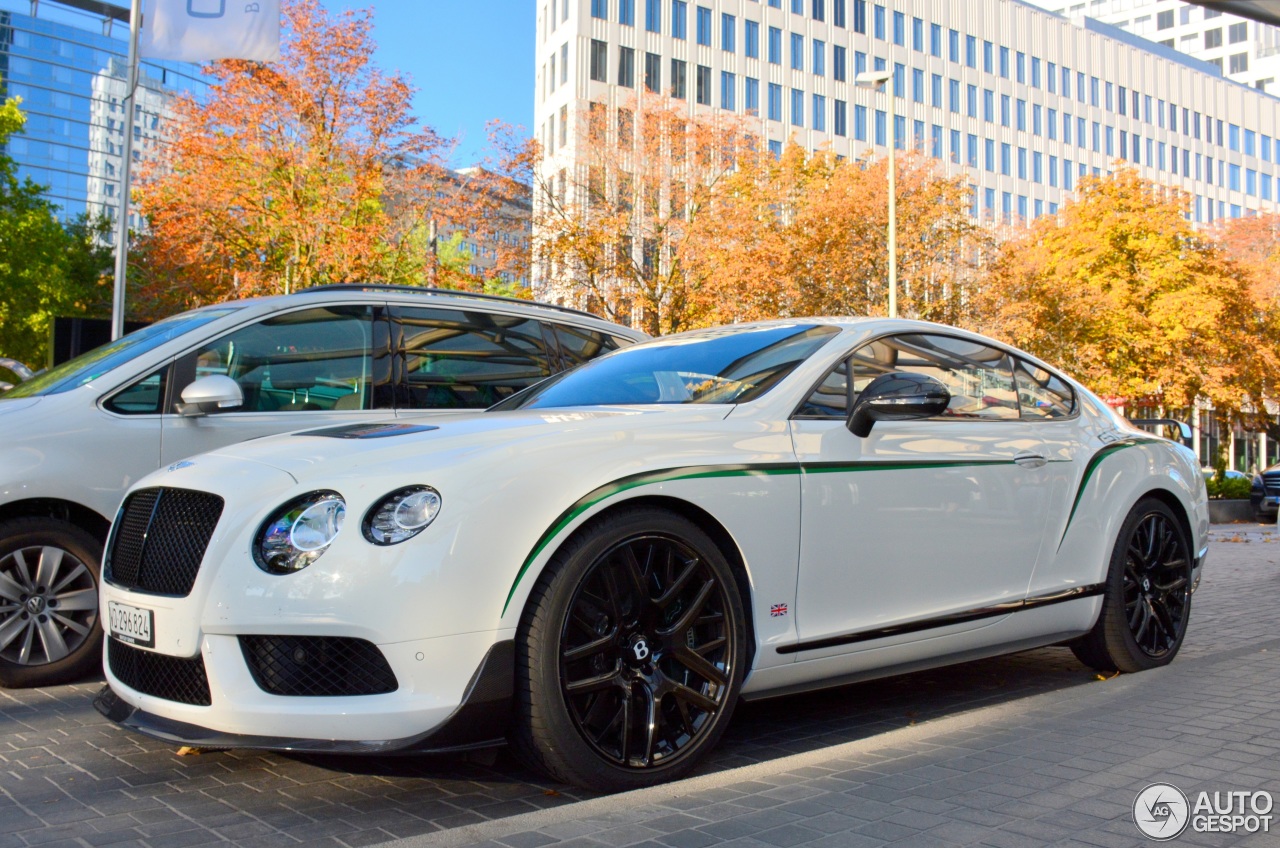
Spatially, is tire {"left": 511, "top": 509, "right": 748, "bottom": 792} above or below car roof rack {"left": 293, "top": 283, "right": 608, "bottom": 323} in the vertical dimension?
below

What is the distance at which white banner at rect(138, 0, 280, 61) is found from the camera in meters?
12.8

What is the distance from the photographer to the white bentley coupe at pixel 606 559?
3.32 metres

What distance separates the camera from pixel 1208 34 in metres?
116

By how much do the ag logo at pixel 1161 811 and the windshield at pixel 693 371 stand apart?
5.96ft

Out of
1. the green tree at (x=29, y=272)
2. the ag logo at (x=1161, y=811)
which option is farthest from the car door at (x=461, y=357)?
the green tree at (x=29, y=272)

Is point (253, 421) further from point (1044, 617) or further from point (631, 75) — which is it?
point (631, 75)

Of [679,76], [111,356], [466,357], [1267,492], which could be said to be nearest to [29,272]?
[679,76]

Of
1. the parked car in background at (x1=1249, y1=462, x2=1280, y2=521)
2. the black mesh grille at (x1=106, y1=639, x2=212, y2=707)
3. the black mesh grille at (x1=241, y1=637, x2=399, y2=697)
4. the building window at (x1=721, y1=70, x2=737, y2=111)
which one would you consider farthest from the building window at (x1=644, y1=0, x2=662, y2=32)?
the black mesh grille at (x1=241, y1=637, x2=399, y2=697)

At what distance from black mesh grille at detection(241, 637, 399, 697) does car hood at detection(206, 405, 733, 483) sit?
485 millimetres

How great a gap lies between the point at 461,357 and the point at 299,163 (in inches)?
584

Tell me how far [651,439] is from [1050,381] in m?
2.57

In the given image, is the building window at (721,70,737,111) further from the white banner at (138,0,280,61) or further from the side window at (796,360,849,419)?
A: the side window at (796,360,849,419)

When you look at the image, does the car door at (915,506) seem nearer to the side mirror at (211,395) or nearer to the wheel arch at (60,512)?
the side mirror at (211,395)

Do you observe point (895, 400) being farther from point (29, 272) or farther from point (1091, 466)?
point (29, 272)
